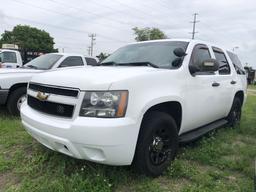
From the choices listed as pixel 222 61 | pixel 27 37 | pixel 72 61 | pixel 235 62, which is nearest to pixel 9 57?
pixel 72 61

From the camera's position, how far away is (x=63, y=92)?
111 inches

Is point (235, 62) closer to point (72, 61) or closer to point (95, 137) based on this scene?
point (72, 61)

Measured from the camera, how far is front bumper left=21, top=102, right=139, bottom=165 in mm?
2582

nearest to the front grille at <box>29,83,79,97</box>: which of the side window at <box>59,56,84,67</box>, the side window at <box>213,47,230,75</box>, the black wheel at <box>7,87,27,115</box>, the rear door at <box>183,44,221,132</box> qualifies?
the rear door at <box>183,44,221,132</box>

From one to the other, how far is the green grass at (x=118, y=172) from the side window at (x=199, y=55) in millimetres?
1327

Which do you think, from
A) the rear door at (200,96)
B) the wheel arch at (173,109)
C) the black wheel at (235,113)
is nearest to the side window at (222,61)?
the rear door at (200,96)

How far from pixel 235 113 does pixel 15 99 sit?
15.3ft

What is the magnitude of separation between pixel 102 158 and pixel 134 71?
3.37ft

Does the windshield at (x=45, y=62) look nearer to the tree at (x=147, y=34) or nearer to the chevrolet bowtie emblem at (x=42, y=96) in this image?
the chevrolet bowtie emblem at (x=42, y=96)

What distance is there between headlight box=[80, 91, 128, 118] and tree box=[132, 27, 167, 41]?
42525 millimetres

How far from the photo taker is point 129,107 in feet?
8.84

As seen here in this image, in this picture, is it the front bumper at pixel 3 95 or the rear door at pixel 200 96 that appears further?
the front bumper at pixel 3 95

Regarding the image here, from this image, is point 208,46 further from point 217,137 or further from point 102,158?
point 102,158

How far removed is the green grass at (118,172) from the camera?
297 cm
